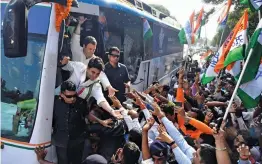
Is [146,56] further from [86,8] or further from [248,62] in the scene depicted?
[248,62]

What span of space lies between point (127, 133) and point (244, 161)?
1.36 metres

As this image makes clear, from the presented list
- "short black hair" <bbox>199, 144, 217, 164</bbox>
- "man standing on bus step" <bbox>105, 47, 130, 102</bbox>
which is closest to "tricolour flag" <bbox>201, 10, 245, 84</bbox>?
"man standing on bus step" <bbox>105, 47, 130, 102</bbox>

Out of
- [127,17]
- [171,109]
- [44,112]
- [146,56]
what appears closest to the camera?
[44,112]

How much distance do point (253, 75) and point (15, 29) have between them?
273 centimetres

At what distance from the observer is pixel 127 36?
7.29 m

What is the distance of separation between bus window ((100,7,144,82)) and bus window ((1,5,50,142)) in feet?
9.54

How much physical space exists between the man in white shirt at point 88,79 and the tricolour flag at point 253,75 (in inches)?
65.4

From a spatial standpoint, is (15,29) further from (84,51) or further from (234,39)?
(234,39)

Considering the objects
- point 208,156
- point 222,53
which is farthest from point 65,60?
point 222,53

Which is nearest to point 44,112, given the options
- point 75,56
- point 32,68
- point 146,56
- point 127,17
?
point 32,68

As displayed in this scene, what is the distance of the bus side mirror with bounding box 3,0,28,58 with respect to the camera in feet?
8.34

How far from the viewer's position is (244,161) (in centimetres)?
287

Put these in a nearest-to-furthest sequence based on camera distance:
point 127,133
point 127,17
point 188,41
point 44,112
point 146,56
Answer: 1. point 44,112
2. point 127,133
3. point 127,17
4. point 146,56
5. point 188,41

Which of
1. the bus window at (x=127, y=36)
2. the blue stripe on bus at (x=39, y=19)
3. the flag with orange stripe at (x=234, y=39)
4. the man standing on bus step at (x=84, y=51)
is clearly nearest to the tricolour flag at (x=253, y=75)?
the flag with orange stripe at (x=234, y=39)
